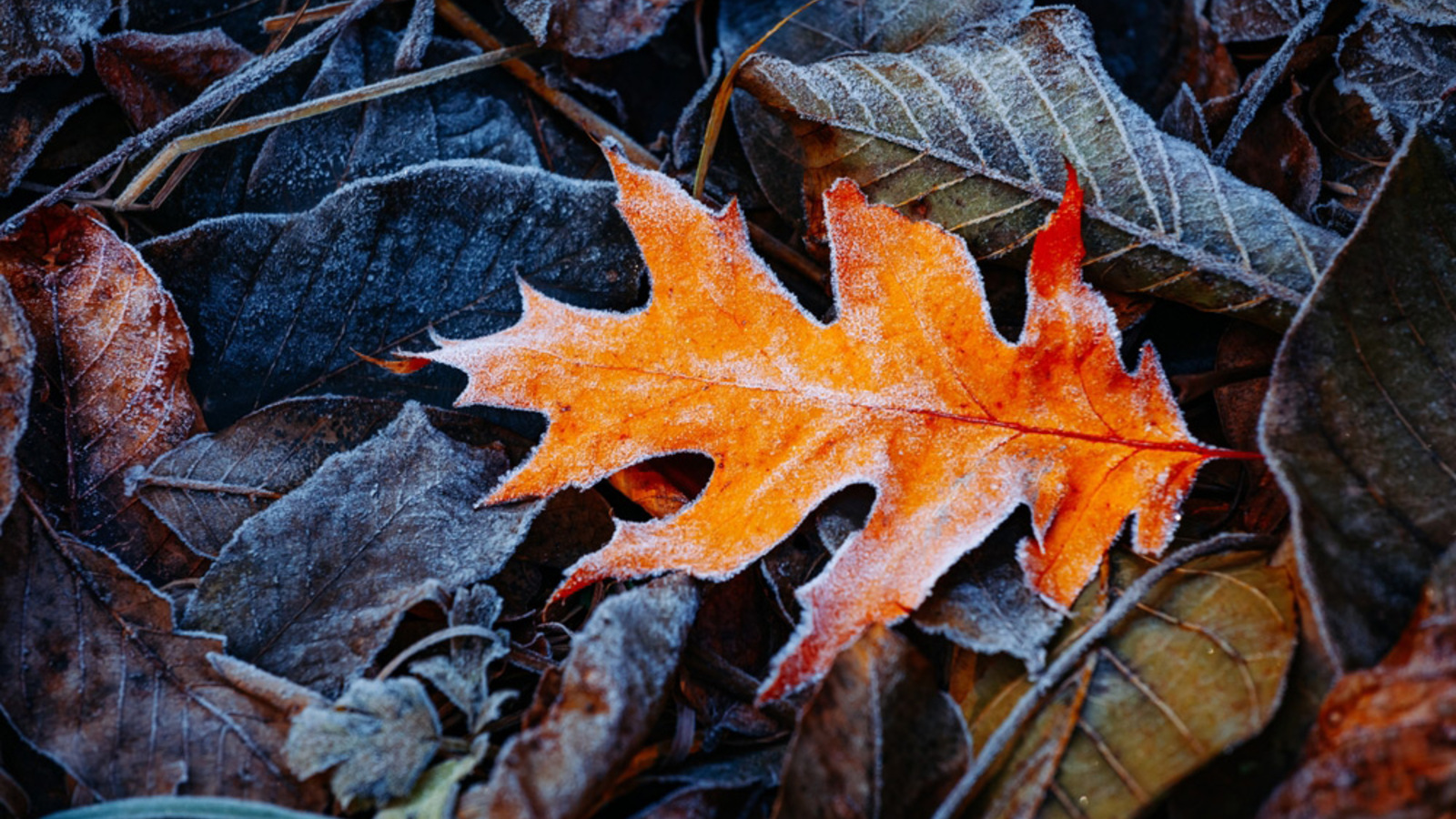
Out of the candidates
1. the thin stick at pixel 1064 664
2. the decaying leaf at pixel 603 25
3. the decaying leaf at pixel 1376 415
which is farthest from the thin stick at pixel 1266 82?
the decaying leaf at pixel 603 25

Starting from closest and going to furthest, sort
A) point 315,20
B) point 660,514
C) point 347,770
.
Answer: point 347,770
point 660,514
point 315,20

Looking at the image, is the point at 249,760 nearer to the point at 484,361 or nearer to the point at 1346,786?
the point at 484,361

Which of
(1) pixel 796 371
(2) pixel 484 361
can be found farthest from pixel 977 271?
(2) pixel 484 361

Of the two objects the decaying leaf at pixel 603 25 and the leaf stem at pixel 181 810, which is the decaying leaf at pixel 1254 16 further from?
the leaf stem at pixel 181 810

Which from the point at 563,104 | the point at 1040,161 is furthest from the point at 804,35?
the point at 1040,161

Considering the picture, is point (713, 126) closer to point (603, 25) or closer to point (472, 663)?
point (603, 25)

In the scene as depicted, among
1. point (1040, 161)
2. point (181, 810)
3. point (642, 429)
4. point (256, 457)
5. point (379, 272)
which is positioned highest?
point (1040, 161)

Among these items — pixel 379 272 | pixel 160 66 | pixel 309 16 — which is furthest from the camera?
pixel 309 16
